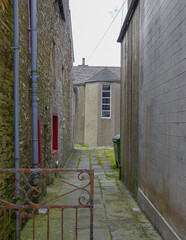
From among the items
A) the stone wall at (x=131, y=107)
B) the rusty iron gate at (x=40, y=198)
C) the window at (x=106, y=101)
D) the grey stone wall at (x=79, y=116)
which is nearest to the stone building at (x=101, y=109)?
the window at (x=106, y=101)

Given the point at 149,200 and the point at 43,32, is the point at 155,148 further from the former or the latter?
the point at 43,32

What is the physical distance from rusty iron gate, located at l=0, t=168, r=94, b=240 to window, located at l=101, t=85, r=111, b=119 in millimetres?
11338

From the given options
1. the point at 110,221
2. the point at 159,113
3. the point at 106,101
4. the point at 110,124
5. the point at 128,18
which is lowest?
→ the point at 110,221

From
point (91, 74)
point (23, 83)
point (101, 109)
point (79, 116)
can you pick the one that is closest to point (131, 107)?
point (23, 83)

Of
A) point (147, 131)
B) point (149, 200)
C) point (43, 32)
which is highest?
point (43, 32)

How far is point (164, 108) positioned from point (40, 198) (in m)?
3.55

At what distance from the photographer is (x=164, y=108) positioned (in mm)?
4004

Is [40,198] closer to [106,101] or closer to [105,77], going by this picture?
[106,101]

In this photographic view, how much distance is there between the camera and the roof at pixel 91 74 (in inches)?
818

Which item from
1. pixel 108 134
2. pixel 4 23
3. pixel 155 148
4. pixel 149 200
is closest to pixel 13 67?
pixel 4 23

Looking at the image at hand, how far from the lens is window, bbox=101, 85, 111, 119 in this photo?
20.4m

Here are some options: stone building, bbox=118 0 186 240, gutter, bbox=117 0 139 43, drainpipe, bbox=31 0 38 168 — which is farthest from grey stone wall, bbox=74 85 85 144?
drainpipe, bbox=31 0 38 168

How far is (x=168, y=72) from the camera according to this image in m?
3.82

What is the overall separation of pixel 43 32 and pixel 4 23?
2.84 meters
